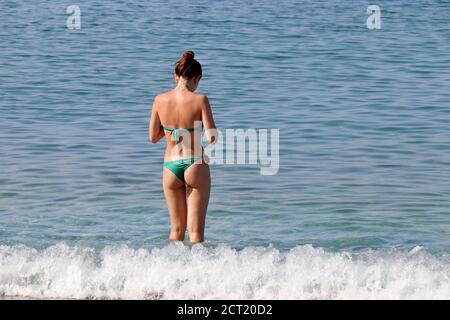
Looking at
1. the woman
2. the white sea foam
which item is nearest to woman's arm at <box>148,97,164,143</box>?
the woman

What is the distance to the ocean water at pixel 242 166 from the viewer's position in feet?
31.0

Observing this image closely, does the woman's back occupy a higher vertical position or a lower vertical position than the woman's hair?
lower

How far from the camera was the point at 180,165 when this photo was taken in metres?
9.68

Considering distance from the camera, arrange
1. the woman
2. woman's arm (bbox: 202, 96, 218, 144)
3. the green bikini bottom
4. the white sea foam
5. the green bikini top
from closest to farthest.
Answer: the white sea foam, woman's arm (bbox: 202, 96, 218, 144), the woman, the green bikini top, the green bikini bottom

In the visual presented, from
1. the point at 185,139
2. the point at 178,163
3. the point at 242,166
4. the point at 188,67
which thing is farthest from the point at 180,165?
the point at 242,166

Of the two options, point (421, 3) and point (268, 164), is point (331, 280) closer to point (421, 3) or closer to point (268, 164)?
point (268, 164)

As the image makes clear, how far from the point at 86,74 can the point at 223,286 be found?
43.1ft

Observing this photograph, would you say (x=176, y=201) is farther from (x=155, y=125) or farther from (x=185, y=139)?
(x=155, y=125)

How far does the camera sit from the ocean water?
9445 millimetres

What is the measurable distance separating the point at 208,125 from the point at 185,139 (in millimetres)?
320

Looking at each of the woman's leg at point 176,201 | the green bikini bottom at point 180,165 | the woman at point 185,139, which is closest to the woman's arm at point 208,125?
the woman at point 185,139

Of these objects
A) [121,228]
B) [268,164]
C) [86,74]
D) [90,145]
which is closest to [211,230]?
[121,228]

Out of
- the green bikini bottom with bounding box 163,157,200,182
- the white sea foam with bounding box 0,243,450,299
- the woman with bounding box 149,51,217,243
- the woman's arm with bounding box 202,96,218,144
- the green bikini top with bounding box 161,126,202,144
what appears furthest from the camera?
the green bikini bottom with bounding box 163,157,200,182

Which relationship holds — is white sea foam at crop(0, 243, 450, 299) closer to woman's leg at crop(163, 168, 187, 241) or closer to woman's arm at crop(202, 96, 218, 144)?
woman's leg at crop(163, 168, 187, 241)
